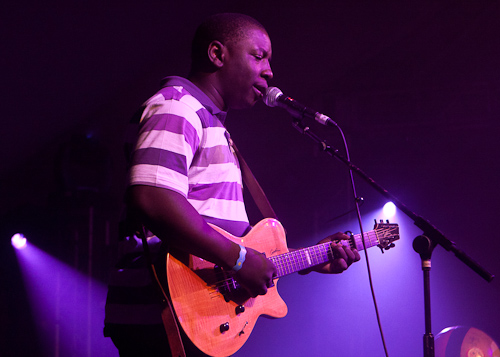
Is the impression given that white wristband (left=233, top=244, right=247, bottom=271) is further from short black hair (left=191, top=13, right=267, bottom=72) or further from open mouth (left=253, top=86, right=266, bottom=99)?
short black hair (left=191, top=13, right=267, bottom=72)

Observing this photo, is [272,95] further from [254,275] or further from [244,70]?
[254,275]

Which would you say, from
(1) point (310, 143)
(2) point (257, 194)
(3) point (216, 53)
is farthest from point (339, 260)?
(1) point (310, 143)

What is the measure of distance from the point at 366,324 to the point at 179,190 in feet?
12.3

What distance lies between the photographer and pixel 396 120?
190 inches

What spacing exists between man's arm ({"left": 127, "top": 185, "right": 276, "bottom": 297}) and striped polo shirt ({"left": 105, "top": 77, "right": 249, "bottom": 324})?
0.04m

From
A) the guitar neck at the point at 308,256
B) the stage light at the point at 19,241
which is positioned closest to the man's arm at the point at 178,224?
the guitar neck at the point at 308,256

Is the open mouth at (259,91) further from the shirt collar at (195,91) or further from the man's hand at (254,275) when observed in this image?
the man's hand at (254,275)

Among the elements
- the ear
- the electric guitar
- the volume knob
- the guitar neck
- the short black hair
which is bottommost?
the volume knob

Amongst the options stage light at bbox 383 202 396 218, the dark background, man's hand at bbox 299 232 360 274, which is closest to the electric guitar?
man's hand at bbox 299 232 360 274

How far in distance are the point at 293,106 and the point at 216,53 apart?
49cm

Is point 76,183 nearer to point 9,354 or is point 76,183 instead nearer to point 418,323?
point 9,354

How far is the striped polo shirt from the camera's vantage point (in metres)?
1.58

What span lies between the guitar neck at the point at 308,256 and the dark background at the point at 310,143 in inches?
89.1

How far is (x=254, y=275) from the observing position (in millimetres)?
1739
